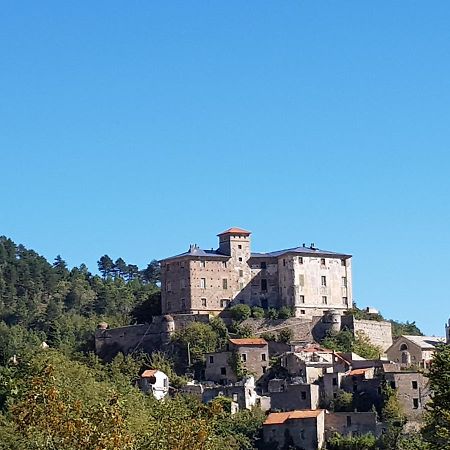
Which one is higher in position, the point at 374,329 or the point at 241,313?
the point at 241,313

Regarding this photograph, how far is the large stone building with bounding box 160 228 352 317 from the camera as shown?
8644 cm

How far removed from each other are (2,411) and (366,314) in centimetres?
2707

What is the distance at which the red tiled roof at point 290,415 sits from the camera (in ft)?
240

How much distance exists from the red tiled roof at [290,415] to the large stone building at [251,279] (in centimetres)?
1197

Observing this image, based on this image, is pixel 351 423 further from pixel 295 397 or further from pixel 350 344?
pixel 350 344

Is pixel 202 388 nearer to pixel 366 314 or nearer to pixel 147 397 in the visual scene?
pixel 147 397

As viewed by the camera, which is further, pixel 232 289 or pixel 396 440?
pixel 232 289

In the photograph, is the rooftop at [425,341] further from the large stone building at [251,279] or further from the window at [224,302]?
the window at [224,302]

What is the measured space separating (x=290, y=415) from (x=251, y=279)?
50.1 feet

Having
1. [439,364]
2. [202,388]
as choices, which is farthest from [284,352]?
[439,364]

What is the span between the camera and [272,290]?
88062mm

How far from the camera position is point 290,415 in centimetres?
7419

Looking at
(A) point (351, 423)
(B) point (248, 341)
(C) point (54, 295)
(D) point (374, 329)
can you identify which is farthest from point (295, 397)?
(C) point (54, 295)

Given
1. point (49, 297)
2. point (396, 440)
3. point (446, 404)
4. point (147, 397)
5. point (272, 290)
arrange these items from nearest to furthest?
point (446, 404) → point (396, 440) → point (147, 397) → point (272, 290) → point (49, 297)
